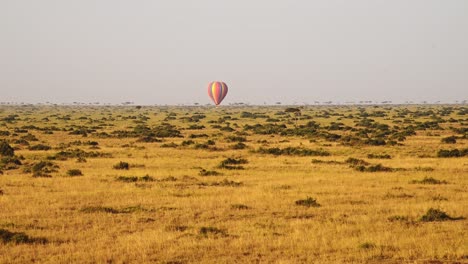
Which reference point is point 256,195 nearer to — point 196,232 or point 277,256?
point 196,232

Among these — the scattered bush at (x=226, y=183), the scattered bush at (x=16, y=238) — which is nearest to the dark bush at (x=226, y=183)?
the scattered bush at (x=226, y=183)

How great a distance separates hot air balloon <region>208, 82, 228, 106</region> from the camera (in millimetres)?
119688

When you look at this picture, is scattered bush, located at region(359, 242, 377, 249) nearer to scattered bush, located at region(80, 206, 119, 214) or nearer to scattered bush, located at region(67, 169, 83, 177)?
scattered bush, located at region(80, 206, 119, 214)

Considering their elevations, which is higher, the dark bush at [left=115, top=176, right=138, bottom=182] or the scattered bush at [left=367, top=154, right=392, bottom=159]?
the dark bush at [left=115, top=176, right=138, bottom=182]

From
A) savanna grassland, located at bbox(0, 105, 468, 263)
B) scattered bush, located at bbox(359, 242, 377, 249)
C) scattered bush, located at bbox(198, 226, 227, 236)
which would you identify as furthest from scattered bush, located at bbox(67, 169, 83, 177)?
scattered bush, located at bbox(359, 242, 377, 249)

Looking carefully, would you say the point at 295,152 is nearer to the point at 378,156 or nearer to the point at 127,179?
the point at 378,156

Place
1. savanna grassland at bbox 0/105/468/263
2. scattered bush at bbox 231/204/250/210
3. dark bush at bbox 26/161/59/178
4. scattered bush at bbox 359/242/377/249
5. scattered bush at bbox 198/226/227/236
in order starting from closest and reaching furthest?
1. savanna grassland at bbox 0/105/468/263
2. scattered bush at bbox 359/242/377/249
3. scattered bush at bbox 198/226/227/236
4. scattered bush at bbox 231/204/250/210
5. dark bush at bbox 26/161/59/178

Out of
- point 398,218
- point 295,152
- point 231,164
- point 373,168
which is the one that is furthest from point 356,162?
point 398,218

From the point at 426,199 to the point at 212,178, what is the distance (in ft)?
31.1

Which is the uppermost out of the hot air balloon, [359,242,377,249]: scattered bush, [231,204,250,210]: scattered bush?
the hot air balloon

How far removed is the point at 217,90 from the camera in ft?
396

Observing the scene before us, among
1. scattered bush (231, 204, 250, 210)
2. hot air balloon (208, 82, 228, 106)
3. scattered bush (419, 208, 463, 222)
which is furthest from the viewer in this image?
hot air balloon (208, 82, 228, 106)

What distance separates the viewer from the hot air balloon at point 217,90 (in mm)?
119688

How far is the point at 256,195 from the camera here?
73.6 feet
